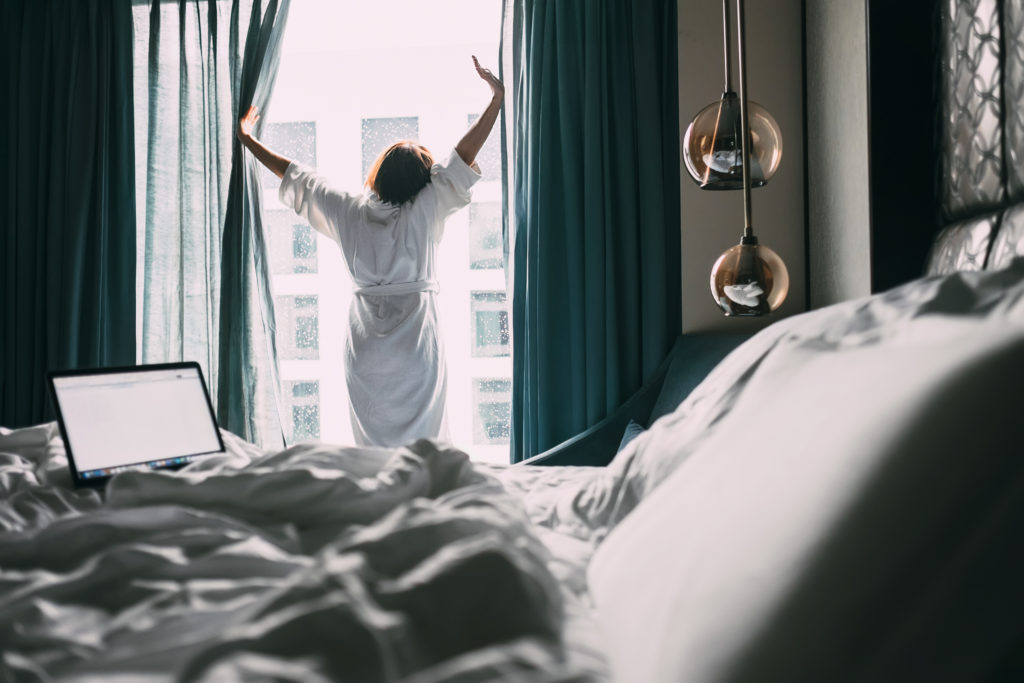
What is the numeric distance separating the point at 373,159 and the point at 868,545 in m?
2.91

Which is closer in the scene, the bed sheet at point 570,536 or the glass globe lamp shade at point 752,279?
the bed sheet at point 570,536

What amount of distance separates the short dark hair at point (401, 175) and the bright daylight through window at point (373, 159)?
436 millimetres

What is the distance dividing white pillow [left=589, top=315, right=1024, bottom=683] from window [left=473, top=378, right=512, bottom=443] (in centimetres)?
246

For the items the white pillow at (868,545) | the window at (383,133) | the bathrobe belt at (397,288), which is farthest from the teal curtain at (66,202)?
the white pillow at (868,545)

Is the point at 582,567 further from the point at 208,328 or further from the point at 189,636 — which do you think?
the point at 208,328

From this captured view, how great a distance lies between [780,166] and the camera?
240cm

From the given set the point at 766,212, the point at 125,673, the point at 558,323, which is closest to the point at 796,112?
the point at 766,212

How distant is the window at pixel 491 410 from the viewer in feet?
9.87

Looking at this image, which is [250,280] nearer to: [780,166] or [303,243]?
[303,243]

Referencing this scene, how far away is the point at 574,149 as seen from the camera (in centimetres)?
270

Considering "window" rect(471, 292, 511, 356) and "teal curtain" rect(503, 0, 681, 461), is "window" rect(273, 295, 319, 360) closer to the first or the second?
"window" rect(471, 292, 511, 356)

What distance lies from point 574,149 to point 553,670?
2445 mm

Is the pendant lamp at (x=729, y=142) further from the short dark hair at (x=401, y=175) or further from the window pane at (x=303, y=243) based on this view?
the window pane at (x=303, y=243)

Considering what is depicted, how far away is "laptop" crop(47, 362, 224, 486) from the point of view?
1282 mm
